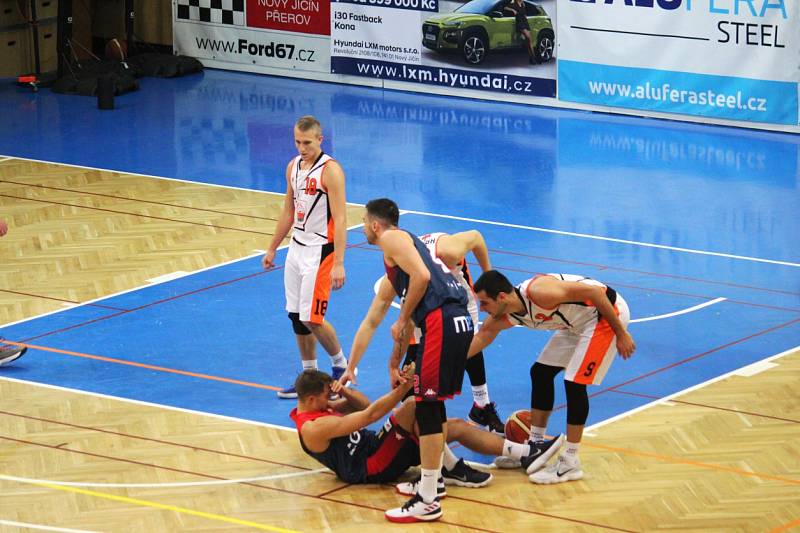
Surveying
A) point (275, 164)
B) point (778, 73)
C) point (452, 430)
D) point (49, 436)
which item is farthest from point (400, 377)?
point (778, 73)

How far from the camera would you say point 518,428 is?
31.4ft

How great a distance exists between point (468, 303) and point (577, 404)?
126 centimetres

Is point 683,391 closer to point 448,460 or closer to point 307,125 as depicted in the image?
point 448,460

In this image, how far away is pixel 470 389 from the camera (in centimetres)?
1098

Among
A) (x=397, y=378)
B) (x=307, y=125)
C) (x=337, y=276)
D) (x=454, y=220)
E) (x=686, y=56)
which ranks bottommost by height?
(x=454, y=220)

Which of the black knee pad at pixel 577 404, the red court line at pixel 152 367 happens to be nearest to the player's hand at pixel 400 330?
the black knee pad at pixel 577 404

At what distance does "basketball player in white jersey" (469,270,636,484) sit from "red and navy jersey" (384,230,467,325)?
158mm

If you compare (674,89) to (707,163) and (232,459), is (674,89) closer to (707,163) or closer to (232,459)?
(707,163)

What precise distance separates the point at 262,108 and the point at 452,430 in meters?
14.6

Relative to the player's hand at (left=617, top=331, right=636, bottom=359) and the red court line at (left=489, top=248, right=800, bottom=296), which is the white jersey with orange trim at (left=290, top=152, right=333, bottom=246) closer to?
the player's hand at (left=617, top=331, right=636, bottom=359)

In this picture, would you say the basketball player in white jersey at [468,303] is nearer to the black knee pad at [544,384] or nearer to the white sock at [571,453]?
the black knee pad at [544,384]

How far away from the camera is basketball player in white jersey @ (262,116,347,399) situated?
35.3 ft

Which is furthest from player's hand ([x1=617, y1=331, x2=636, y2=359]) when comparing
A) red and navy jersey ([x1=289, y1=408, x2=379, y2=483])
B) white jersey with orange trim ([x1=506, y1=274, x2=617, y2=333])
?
red and navy jersey ([x1=289, y1=408, x2=379, y2=483])

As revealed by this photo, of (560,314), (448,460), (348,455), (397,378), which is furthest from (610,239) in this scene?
(348,455)
